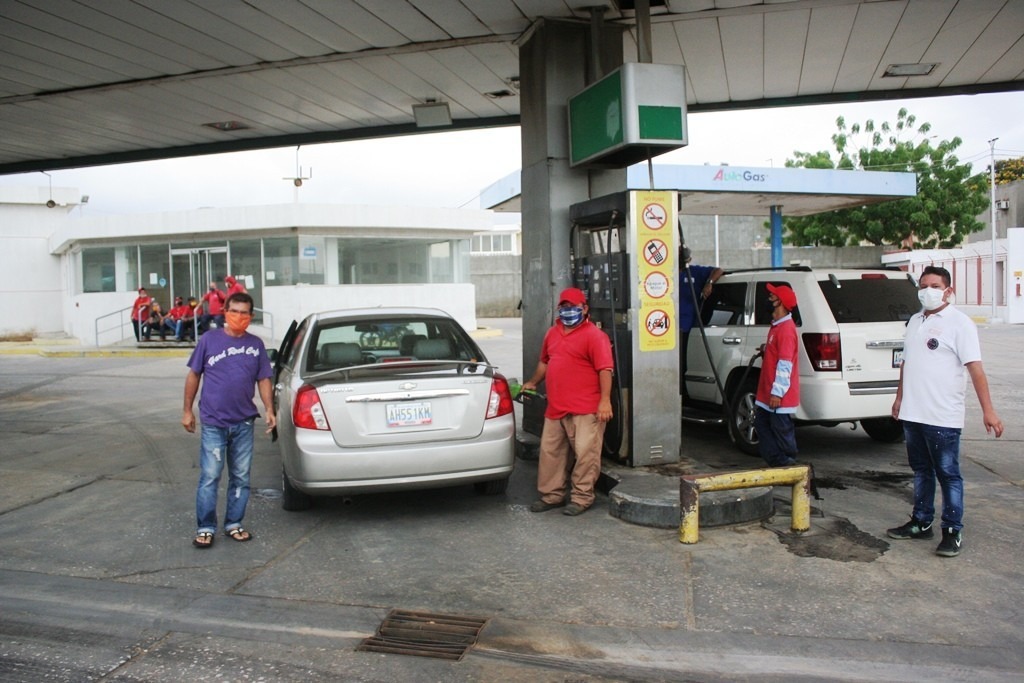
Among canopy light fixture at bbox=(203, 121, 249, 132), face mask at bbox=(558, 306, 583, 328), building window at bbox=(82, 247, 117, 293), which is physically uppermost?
canopy light fixture at bbox=(203, 121, 249, 132)

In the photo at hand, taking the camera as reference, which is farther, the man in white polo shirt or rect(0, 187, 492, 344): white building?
rect(0, 187, 492, 344): white building

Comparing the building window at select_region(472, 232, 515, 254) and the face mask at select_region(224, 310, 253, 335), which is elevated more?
the building window at select_region(472, 232, 515, 254)

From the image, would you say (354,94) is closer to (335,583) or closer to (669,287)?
(669,287)

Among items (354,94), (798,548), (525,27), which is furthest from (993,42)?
(354,94)

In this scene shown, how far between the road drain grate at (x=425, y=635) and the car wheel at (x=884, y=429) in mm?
5911

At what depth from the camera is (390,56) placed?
9523 mm

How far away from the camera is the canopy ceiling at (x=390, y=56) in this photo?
811cm

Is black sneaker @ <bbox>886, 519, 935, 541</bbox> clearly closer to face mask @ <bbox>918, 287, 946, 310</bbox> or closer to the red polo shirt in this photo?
face mask @ <bbox>918, 287, 946, 310</bbox>

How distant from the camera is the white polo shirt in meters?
5.24

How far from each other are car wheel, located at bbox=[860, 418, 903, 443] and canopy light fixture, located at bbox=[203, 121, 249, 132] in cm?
979

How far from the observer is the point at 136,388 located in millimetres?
15188

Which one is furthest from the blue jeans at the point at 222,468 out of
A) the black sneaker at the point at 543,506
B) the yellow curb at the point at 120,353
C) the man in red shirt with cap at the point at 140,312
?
the man in red shirt with cap at the point at 140,312

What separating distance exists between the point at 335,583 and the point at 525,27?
236 inches

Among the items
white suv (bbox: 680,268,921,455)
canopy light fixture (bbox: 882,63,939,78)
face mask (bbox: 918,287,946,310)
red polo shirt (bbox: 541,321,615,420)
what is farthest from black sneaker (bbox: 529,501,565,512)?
canopy light fixture (bbox: 882,63,939,78)
